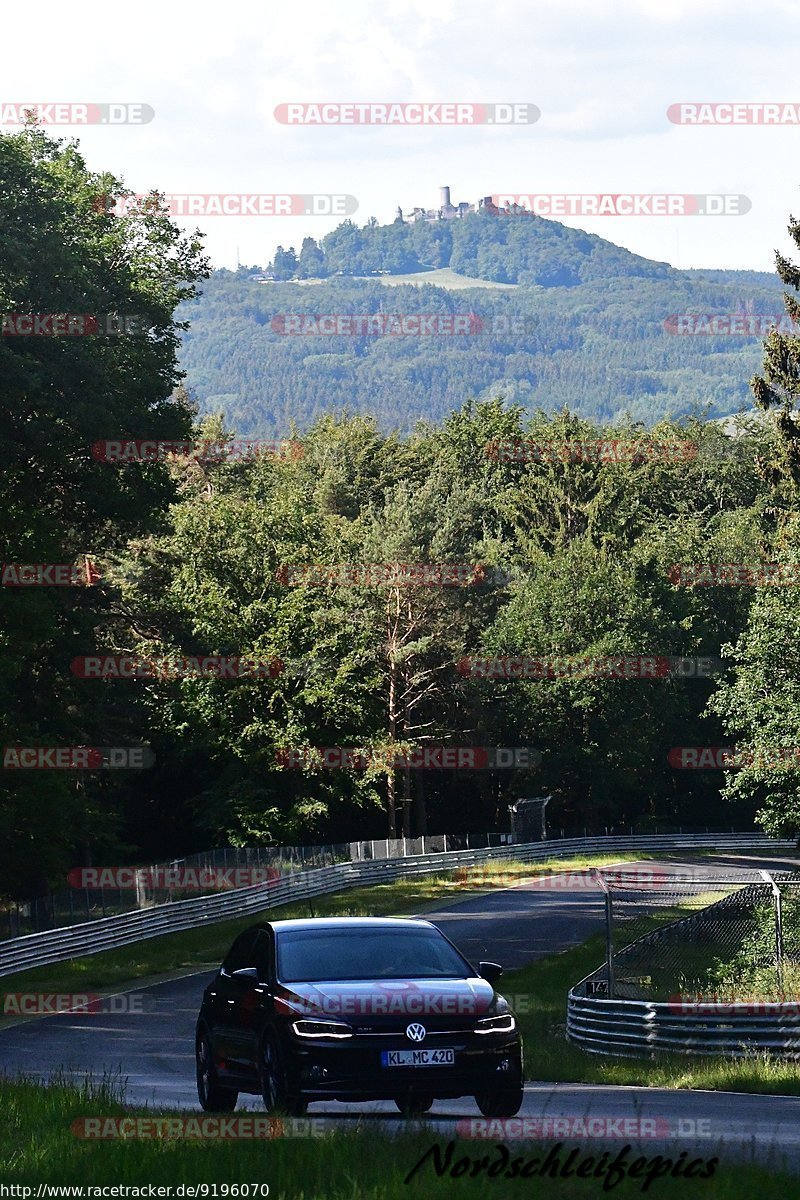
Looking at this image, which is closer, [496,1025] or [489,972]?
[496,1025]

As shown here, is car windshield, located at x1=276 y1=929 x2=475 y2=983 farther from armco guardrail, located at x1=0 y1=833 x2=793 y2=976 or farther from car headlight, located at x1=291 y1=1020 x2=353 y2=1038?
armco guardrail, located at x1=0 y1=833 x2=793 y2=976

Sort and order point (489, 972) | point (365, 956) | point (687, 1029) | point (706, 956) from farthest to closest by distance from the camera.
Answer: point (706, 956) → point (687, 1029) → point (489, 972) → point (365, 956)

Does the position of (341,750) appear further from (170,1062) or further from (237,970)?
(237,970)

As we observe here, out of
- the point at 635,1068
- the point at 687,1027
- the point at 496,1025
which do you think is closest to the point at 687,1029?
the point at 687,1027

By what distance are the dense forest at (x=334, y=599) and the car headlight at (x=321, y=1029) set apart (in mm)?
20682

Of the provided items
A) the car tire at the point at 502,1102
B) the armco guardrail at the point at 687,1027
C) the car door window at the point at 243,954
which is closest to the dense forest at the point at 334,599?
the armco guardrail at the point at 687,1027

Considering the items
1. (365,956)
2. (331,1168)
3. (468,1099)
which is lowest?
(468,1099)

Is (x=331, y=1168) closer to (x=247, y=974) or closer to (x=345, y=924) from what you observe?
(x=247, y=974)

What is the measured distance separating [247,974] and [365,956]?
104 cm

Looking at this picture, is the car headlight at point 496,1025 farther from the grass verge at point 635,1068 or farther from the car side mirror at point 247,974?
the grass verge at point 635,1068

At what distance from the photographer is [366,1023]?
1105cm

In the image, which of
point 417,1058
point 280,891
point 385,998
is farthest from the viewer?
point 280,891

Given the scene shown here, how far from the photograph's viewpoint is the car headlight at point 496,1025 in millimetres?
11273

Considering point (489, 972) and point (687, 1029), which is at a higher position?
point (489, 972)
